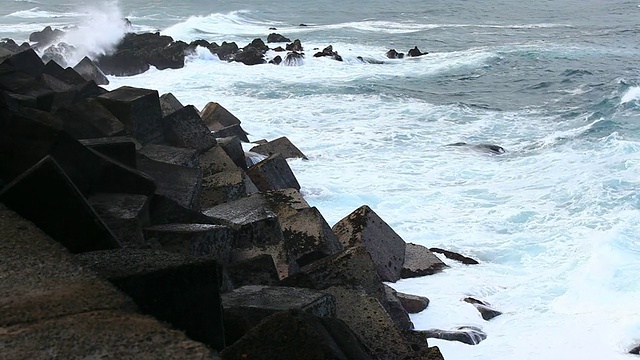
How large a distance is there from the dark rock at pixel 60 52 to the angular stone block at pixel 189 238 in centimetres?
1504

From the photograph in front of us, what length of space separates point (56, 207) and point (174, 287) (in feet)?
3.02

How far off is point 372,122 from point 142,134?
6.95 metres

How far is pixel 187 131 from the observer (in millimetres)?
7605

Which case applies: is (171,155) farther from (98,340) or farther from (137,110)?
(98,340)

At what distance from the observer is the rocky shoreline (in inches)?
93.7

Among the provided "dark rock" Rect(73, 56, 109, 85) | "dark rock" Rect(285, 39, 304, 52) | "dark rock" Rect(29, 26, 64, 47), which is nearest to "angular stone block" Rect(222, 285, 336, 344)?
"dark rock" Rect(73, 56, 109, 85)

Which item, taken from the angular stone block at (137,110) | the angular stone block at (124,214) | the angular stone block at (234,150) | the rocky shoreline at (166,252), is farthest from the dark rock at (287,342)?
the angular stone block at (234,150)

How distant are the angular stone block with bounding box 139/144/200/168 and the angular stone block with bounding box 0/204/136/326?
3.46 meters

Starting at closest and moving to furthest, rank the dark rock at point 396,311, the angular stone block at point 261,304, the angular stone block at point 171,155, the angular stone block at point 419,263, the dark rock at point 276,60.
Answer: the angular stone block at point 261,304
the dark rock at point 396,311
the angular stone block at point 419,263
the angular stone block at point 171,155
the dark rock at point 276,60

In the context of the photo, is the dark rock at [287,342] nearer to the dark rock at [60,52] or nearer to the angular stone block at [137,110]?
the angular stone block at [137,110]

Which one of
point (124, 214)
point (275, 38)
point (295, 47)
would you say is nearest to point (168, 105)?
point (124, 214)

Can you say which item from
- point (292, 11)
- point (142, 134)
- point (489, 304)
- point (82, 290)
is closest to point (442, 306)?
point (489, 304)

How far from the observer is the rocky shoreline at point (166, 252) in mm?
Result: 2379

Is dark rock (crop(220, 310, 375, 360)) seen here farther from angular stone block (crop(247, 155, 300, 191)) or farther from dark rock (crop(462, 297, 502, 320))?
angular stone block (crop(247, 155, 300, 191))
